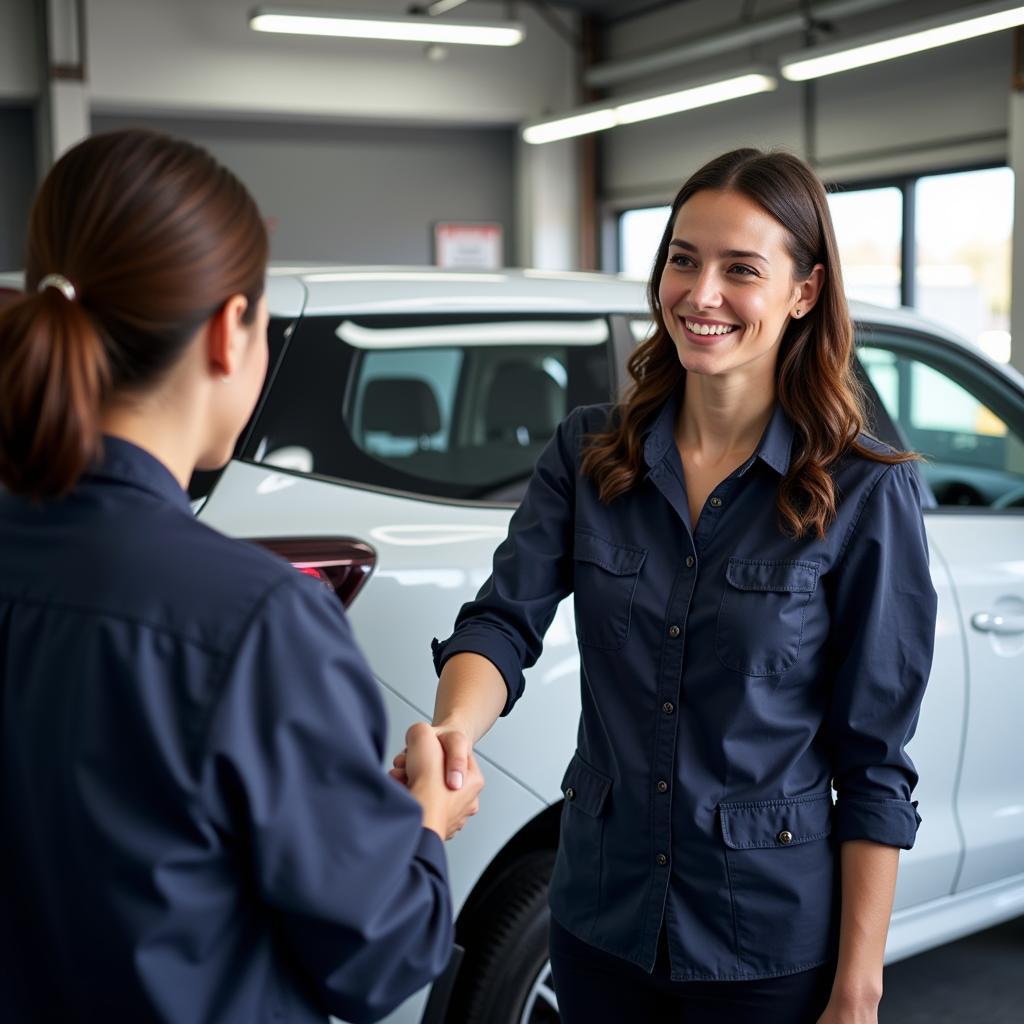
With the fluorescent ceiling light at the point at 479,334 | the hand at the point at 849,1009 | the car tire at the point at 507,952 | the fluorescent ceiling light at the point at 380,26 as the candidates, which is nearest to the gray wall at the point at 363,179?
the fluorescent ceiling light at the point at 380,26

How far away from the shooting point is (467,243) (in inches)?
417

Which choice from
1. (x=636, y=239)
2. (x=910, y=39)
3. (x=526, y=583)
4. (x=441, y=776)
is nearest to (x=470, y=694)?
(x=526, y=583)

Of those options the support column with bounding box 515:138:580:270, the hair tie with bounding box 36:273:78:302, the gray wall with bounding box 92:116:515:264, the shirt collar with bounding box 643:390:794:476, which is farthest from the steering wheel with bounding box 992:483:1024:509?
the support column with bounding box 515:138:580:270

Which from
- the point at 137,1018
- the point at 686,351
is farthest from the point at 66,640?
the point at 686,351

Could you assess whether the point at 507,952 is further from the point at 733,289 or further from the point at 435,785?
the point at 733,289

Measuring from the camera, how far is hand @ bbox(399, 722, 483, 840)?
124 cm

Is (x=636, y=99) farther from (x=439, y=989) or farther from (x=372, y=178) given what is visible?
(x=439, y=989)

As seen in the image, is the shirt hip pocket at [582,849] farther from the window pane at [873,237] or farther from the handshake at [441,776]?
the window pane at [873,237]

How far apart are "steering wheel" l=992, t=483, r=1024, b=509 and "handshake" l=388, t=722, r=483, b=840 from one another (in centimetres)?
196

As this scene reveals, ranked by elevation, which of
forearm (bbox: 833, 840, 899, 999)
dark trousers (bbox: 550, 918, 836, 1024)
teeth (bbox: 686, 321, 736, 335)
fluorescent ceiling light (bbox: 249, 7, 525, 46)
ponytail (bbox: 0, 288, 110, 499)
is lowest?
dark trousers (bbox: 550, 918, 836, 1024)

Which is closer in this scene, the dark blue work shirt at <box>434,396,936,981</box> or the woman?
the woman

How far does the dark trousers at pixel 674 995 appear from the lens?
1552 mm

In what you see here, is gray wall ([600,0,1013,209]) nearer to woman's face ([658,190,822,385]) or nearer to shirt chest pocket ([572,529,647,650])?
woman's face ([658,190,822,385])

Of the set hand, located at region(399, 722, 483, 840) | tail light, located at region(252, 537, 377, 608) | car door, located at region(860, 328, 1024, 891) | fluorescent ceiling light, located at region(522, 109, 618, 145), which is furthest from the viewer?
fluorescent ceiling light, located at region(522, 109, 618, 145)
